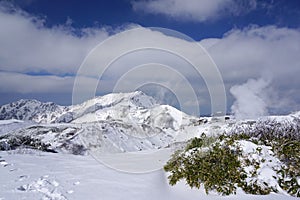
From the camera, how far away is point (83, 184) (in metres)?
6.17

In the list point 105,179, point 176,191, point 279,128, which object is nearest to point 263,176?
point 176,191

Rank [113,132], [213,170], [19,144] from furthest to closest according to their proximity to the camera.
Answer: [113,132] → [19,144] → [213,170]

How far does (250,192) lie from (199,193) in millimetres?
1088

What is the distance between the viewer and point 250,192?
18.7ft

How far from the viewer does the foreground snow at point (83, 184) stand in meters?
5.41

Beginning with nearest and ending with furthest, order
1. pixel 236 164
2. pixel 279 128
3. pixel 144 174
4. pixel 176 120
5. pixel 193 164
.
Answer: pixel 236 164
pixel 193 164
pixel 144 174
pixel 279 128
pixel 176 120

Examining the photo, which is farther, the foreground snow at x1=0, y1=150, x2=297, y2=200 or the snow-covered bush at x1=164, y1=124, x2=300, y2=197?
the snow-covered bush at x1=164, y1=124, x2=300, y2=197

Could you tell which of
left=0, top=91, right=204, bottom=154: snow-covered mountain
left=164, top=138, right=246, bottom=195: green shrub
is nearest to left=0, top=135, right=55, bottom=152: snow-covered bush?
left=0, top=91, right=204, bottom=154: snow-covered mountain

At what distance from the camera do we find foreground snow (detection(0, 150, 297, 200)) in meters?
5.41

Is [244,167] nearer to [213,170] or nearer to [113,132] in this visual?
[213,170]

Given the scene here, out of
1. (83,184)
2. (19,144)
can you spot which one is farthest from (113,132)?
(83,184)

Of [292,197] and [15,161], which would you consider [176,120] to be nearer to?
[15,161]

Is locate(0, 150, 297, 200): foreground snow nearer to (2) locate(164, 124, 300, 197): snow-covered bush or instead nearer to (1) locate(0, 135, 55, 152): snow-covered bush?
(2) locate(164, 124, 300, 197): snow-covered bush

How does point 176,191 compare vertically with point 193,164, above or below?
below
